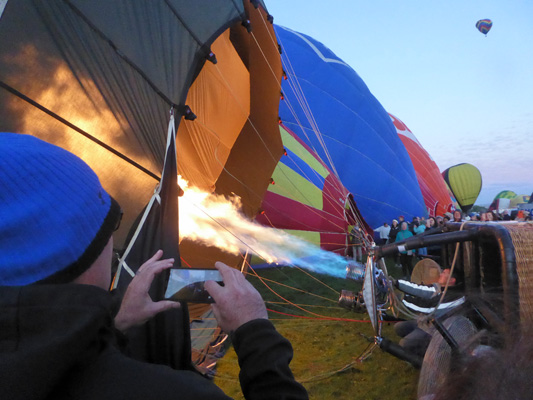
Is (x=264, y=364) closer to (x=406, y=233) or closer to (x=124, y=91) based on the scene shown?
(x=124, y=91)

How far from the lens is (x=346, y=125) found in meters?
→ 9.10

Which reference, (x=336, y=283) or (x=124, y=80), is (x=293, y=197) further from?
(x=124, y=80)

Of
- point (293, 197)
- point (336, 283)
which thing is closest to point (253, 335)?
point (336, 283)

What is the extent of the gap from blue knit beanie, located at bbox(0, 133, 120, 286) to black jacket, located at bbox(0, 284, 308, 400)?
43 mm

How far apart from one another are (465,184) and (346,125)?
1348 centimetres

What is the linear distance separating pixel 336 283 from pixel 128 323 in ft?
18.4

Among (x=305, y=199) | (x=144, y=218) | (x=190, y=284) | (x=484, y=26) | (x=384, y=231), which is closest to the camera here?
(x=190, y=284)

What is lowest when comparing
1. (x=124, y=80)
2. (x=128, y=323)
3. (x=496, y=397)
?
(x=128, y=323)

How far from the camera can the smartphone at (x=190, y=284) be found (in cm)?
89

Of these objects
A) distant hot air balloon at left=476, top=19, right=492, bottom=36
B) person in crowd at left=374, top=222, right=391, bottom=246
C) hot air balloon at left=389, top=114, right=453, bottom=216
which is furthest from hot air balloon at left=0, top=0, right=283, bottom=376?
distant hot air balloon at left=476, top=19, right=492, bottom=36

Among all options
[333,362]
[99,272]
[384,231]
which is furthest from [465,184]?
[99,272]

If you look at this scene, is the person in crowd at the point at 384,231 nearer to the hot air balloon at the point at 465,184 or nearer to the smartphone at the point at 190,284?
the smartphone at the point at 190,284

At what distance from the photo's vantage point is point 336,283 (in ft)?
20.5

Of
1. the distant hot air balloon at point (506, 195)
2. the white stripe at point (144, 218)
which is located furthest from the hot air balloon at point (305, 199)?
the distant hot air balloon at point (506, 195)
